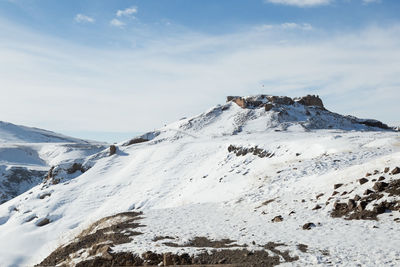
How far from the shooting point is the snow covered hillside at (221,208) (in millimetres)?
14133

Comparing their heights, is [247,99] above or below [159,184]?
above

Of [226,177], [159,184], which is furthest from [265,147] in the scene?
[159,184]

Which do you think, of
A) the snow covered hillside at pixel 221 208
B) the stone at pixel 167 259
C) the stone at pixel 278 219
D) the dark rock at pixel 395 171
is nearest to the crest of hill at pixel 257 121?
the snow covered hillside at pixel 221 208

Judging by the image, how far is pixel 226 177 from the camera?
113 feet

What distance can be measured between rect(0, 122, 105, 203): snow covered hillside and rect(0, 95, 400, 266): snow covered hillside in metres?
18.3

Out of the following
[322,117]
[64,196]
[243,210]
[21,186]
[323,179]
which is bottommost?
[21,186]

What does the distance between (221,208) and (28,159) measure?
124577mm

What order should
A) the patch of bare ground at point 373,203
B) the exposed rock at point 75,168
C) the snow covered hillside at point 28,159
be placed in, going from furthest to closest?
the snow covered hillside at point 28,159 → the exposed rock at point 75,168 → the patch of bare ground at point 373,203

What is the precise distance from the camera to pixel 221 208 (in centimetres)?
2495

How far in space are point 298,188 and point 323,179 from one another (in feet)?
5.62

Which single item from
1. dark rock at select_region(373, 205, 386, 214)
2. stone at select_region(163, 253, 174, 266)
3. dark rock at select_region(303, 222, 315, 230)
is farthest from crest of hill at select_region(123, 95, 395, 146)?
stone at select_region(163, 253, 174, 266)

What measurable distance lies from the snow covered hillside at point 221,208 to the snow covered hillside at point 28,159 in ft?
59.9

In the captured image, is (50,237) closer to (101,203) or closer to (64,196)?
(101,203)

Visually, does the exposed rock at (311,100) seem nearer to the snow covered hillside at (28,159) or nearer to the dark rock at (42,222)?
the snow covered hillside at (28,159)
